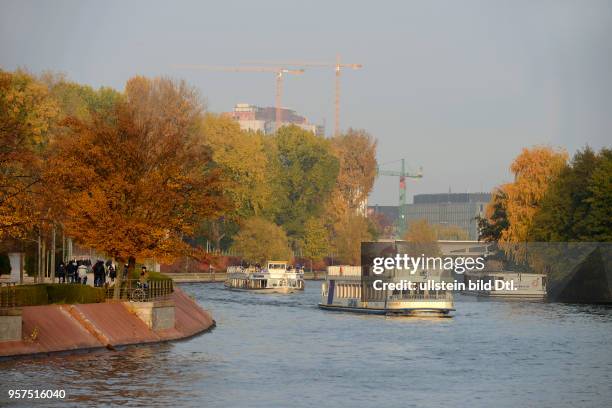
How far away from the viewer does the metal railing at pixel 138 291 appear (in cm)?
7869

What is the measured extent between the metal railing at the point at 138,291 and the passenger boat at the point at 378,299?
105 feet

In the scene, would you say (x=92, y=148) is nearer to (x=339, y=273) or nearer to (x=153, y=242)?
(x=153, y=242)

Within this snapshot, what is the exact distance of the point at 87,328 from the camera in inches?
2771

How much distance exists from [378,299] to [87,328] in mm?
53161

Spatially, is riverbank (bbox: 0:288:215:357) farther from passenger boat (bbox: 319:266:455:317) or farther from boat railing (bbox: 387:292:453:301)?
boat railing (bbox: 387:292:453:301)

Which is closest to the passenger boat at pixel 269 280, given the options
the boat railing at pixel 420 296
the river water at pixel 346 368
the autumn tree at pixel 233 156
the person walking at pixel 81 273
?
the autumn tree at pixel 233 156

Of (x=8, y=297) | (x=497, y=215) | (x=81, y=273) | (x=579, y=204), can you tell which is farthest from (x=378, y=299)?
(x=497, y=215)

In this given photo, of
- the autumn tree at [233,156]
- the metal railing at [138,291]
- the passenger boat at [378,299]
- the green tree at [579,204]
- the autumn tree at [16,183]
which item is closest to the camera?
the autumn tree at [16,183]

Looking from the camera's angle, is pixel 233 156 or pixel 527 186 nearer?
pixel 527 186

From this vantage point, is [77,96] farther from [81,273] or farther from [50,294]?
[50,294]

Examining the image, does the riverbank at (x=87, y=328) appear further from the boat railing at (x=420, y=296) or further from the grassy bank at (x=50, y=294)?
the boat railing at (x=420, y=296)

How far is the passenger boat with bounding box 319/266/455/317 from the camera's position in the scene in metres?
115

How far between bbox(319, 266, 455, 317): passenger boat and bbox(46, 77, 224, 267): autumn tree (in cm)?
3398

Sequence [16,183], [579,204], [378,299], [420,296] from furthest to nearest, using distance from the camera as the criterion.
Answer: [579,204] → [378,299] → [420,296] → [16,183]
